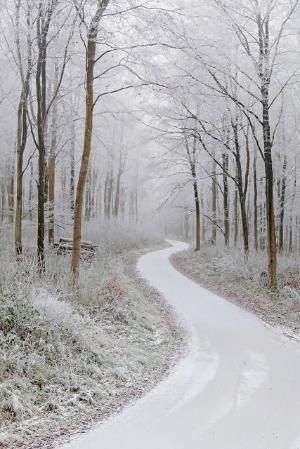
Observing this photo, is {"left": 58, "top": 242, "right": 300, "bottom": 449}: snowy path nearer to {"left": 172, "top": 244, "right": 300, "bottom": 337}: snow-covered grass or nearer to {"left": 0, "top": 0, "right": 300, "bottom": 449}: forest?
{"left": 0, "top": 0, "right": 300, "bottom": 449}: forest

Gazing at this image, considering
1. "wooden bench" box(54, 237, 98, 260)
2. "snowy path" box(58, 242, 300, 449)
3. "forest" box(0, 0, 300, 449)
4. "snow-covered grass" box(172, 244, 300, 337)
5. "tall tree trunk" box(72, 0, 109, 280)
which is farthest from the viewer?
"wooden bench" box(54, 237, 98, 260)

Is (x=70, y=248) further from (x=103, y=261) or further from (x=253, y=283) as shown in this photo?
(x=253, y=283)

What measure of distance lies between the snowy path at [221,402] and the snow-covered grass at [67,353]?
0.45 meters

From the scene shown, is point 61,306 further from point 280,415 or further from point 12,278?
point 280,415

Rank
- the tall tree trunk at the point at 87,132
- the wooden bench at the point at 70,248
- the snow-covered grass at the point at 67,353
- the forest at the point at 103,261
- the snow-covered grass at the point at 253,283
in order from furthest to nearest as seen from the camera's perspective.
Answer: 1. the wooden bench at the point at 70,248
2. the snow-covered grass at the point at 253,283
3. the tall tree trunk at the point at 87,132
4. the forest at the point at 103,261
5. the snow-covered grass at the point at 67,353

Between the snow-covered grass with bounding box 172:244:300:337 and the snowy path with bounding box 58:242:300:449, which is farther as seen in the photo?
the snow-covered grass with bounding box 172:244:300:337

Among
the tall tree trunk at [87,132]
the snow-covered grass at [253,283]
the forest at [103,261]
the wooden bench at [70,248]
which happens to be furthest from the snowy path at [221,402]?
the wooden bench at [70,248]

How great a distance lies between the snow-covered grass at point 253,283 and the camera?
11.4 m

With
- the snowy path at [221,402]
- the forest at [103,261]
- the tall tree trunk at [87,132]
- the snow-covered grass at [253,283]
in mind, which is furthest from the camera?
the snow-covered grass at [253,283]

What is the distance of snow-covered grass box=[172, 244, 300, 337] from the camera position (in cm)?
1135

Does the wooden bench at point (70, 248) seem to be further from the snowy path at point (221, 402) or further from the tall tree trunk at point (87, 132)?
the snowy path at point (221, 402)

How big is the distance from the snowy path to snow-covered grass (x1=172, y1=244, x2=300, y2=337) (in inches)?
60.2

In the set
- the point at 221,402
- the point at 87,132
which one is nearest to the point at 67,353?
the point at 221,402

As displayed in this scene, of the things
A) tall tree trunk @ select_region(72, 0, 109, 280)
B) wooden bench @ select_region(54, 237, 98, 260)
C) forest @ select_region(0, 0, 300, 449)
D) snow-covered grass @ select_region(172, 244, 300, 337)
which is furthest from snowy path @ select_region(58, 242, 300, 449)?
wooden bench @ select_region(54, 237, 98, 260)
